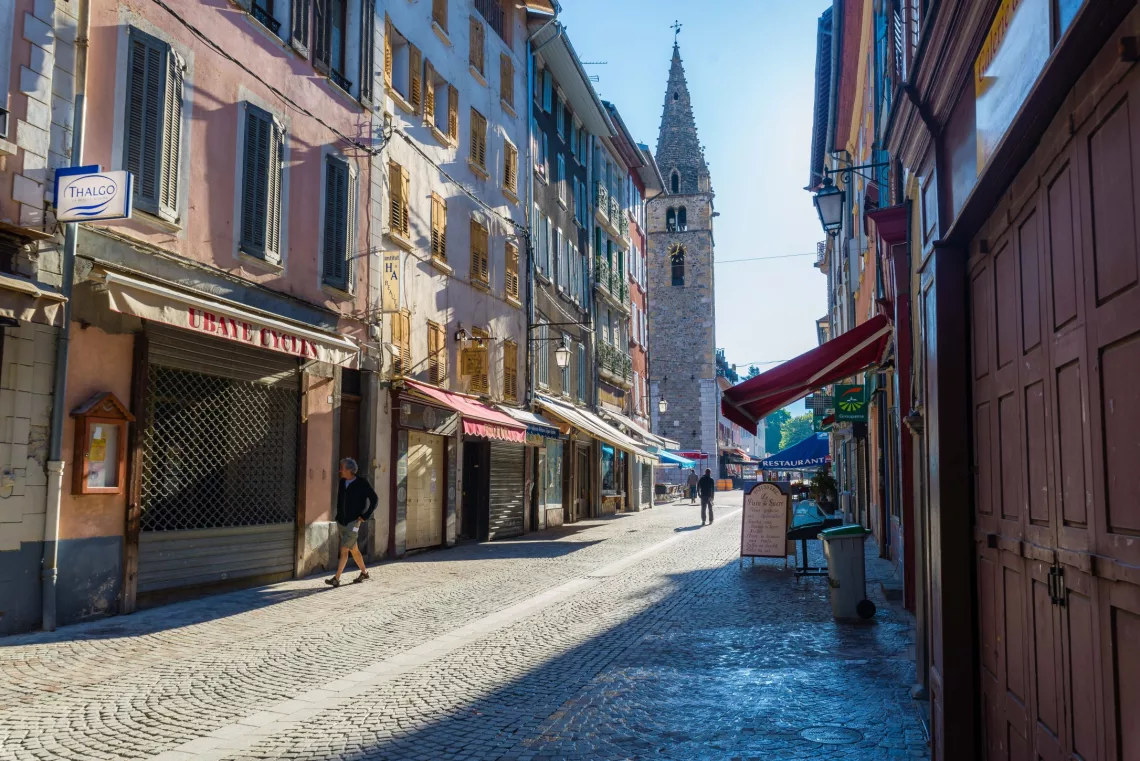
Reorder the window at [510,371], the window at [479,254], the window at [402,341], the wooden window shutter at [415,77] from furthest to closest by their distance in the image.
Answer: the window at [510,371] < the window at [479,254] < the wooden window shutter at [415,77] < the window at [402,341]

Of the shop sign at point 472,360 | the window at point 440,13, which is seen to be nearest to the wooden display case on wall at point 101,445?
the shop sign at point 472,360

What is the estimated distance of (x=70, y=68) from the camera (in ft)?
31.6

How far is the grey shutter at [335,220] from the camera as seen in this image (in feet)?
48.4

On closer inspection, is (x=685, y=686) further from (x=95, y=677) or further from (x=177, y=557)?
(x=177, y=557)

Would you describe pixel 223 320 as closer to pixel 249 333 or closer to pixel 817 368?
pixel 249 333

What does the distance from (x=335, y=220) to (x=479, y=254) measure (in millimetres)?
6817

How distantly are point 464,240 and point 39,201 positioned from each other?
11976mm

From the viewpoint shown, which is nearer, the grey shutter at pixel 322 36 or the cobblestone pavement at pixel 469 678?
the cobblestone pavement at pixel 469 678

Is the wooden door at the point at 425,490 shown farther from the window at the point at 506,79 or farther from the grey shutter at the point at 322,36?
the window at the point at 506,79

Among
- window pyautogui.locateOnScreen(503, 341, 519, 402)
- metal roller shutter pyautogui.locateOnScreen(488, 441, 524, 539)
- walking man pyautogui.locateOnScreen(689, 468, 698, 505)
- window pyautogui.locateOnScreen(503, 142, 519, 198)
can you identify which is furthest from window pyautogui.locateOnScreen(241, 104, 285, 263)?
walking man pyautogui.locateOnScreen(689, 468, 698, 505)

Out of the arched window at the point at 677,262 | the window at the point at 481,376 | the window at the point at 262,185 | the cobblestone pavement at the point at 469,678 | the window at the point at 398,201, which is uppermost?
the arched window at the point at 677,262

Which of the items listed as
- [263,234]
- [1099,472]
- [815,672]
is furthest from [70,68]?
[1099,472]

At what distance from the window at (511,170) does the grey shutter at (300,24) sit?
30.2 ft

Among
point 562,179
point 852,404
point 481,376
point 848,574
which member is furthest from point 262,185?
point 562,179
